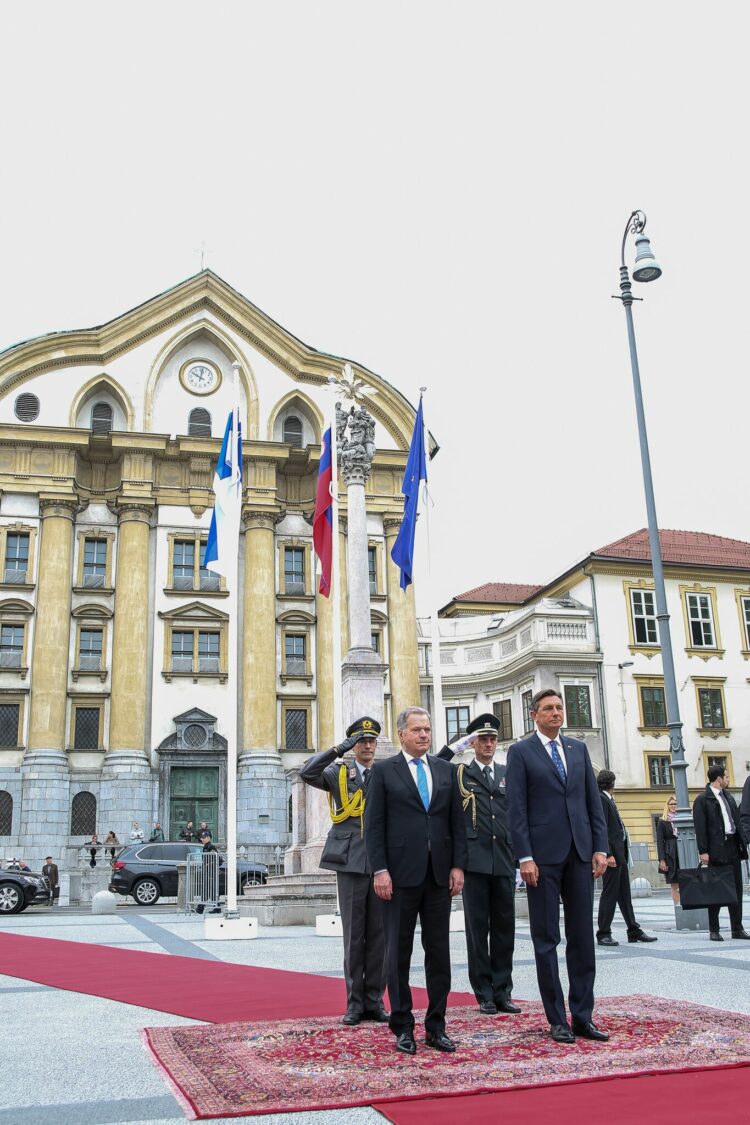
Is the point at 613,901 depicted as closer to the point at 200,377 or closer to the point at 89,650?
the point at 89,650

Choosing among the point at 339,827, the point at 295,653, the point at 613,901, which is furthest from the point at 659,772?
the point at 339,827

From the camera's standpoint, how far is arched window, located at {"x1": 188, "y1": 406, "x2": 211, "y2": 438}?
47500 millimetres

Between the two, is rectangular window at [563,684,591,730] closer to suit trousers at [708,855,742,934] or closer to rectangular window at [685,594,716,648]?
rectangular window at [685,594,716,648]

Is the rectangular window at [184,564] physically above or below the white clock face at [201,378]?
below

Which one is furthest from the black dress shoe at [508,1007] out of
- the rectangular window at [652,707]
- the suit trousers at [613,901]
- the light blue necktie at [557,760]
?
the rectangular window at [652,707]

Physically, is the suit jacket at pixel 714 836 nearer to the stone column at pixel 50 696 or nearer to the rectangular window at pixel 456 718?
the stone column at pixel 50 696

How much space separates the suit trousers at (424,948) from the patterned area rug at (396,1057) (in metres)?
0.20

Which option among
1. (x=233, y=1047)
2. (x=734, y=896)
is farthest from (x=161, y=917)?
(x=233, y=1047)

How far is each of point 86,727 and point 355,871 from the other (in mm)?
37514

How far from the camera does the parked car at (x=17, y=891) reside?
25766mm

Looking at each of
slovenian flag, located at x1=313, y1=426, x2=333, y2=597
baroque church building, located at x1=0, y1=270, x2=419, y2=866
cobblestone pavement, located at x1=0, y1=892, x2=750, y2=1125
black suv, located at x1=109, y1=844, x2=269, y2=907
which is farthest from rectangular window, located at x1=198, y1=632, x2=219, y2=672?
cobblestone pavement, located at x1=0, y1=892, x2=750, y2=1125

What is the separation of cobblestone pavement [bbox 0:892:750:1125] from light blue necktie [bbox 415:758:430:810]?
2.11m

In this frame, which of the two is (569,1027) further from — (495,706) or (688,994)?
(495,706)

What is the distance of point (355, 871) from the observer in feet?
25.6
